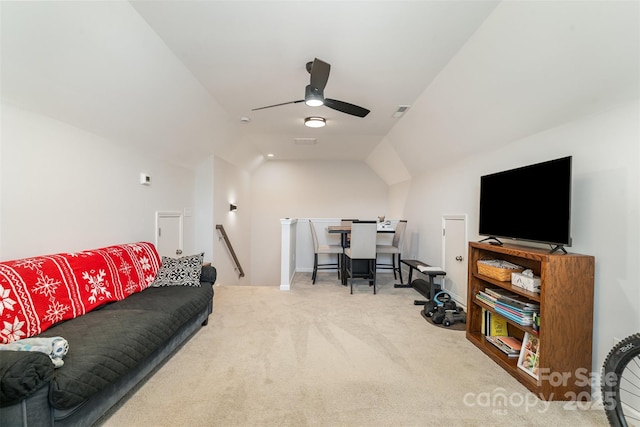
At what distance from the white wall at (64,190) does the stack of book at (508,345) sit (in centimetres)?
361

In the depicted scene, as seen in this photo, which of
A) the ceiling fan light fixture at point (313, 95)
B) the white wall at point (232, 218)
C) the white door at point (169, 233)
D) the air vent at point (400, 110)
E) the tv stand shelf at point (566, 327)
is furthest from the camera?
the white wall at point (232, 218)

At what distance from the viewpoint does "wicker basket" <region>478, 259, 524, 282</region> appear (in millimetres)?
2338

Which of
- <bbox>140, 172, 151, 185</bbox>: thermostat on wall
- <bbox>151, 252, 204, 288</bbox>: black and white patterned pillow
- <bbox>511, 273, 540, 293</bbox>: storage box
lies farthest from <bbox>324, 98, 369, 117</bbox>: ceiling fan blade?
<bbox>140, 172, 151, 185</bbox>: thermostat on wall

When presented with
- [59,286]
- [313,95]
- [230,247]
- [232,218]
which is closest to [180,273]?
[59,286]

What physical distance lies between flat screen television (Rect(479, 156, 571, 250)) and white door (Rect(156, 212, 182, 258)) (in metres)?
3.74

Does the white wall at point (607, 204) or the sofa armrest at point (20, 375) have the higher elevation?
the white wall at point (607, 204)

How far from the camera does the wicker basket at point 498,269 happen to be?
7.67ft

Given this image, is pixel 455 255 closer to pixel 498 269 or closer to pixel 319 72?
pixel 498 269

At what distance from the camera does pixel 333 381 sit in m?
2.03

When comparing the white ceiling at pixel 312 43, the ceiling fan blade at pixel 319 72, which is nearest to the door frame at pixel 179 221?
the white ceiling at pixel 312 43

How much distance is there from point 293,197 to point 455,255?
4043mm

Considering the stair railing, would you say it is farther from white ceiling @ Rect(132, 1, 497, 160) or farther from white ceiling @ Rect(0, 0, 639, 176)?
white ceiling @ Rect(132, 1, 497, 160)

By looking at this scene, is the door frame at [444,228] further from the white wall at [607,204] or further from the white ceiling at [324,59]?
the white wall at [607,204]

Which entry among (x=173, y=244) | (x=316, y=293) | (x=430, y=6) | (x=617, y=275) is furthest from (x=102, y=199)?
(x=617, y=275)
